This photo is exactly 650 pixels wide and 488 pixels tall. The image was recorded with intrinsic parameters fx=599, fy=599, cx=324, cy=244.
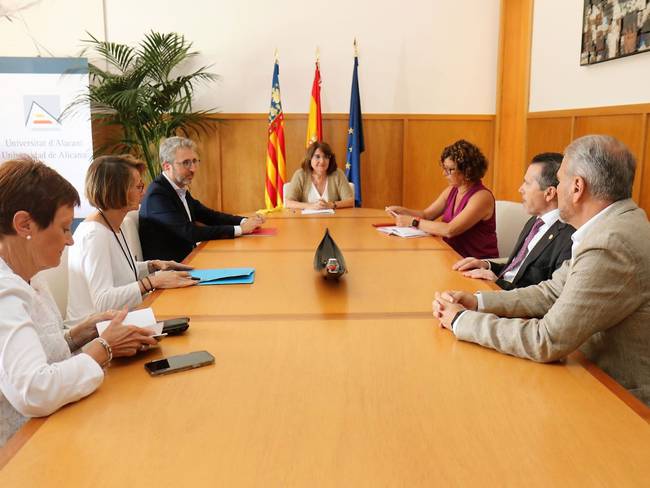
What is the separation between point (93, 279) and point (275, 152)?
13.5ft

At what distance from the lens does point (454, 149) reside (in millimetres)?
3648

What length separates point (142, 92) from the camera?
5668 mm

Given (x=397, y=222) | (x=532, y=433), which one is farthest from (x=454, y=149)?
(x=532, y=433)

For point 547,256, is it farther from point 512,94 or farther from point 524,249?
point 512,94

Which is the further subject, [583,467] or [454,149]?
[454,149]

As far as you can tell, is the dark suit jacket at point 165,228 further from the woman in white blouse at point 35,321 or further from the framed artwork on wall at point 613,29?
the framed artwork on wall at point 613,29

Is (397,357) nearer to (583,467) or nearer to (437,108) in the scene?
(583,467)

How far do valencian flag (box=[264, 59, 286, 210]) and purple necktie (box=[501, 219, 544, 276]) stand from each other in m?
3.71

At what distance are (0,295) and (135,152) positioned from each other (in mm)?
5176

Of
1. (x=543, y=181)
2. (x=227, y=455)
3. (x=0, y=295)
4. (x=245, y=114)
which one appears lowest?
(x=227, y=455)

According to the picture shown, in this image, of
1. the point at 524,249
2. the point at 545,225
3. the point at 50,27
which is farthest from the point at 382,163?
the point at 545,225

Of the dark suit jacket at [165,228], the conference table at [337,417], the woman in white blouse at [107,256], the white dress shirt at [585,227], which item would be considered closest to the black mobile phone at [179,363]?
the conference table at [337,417]

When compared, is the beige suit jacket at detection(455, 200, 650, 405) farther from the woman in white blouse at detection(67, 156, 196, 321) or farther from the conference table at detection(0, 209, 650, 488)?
the woman in white blouse at detection(67, 156, 196, 321)

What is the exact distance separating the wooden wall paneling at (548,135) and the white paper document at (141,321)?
4.20 m
